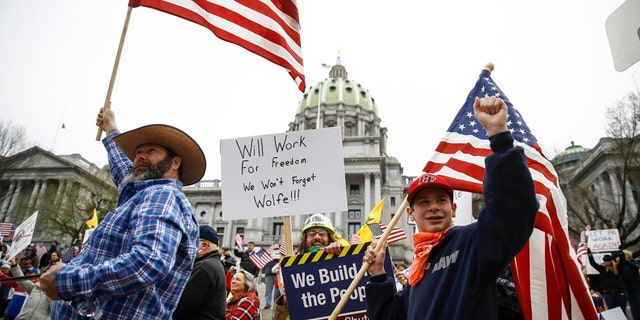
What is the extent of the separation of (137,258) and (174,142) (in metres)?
1.07

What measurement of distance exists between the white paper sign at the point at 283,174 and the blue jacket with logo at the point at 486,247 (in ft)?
5.47

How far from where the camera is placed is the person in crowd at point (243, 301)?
3959 millimetres

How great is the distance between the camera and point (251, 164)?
387 centimetres

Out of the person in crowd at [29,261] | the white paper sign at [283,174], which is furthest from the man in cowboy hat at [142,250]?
the person in crowd at [29,261]

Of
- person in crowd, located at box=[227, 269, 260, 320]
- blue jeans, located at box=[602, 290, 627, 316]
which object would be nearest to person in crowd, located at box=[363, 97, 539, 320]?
person in crowd, located at box=[227, 269, 260, 320]

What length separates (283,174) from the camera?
3.81 meters

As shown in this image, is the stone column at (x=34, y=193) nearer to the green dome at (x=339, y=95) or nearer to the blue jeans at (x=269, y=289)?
the green dome at (x=339, y=95)

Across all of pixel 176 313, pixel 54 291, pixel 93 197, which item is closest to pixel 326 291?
pixel 176 313

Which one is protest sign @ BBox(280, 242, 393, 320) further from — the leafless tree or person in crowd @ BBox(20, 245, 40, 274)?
the leafless tree

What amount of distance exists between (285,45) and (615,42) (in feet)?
11.0

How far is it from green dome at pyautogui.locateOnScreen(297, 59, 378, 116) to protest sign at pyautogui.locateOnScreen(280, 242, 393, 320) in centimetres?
6702

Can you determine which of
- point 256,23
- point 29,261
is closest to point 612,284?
point 256,23

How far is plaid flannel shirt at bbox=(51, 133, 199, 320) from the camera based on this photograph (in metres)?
1.68

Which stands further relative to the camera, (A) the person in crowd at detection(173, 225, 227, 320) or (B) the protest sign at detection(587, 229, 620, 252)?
(B) the protest sign at detection(587, 229, 620, 252)
